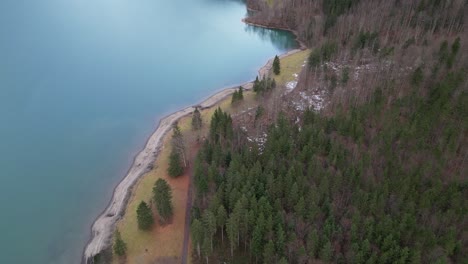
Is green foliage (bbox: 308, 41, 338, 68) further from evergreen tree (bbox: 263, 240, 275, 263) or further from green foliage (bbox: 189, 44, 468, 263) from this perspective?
evergreen tree (bbox: 263, 240, 275, 263)

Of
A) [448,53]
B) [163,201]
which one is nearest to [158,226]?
[163,201]

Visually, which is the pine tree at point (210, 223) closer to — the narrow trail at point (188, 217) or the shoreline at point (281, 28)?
the narrow trail at point (188, 217)

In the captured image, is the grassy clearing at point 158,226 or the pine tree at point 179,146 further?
the pine tree at point 179,146

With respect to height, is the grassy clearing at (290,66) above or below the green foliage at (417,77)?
below

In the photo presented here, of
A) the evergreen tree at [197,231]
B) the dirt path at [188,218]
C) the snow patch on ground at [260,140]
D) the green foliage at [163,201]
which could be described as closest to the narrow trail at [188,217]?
the dirt path at [188,218]

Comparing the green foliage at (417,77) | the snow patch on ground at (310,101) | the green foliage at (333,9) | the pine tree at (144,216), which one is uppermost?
the green foliage at (333,9)

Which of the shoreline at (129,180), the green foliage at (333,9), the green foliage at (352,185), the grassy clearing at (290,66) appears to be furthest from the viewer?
the green foliage at (333,9)

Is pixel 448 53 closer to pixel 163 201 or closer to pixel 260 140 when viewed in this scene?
pixel 260 140
